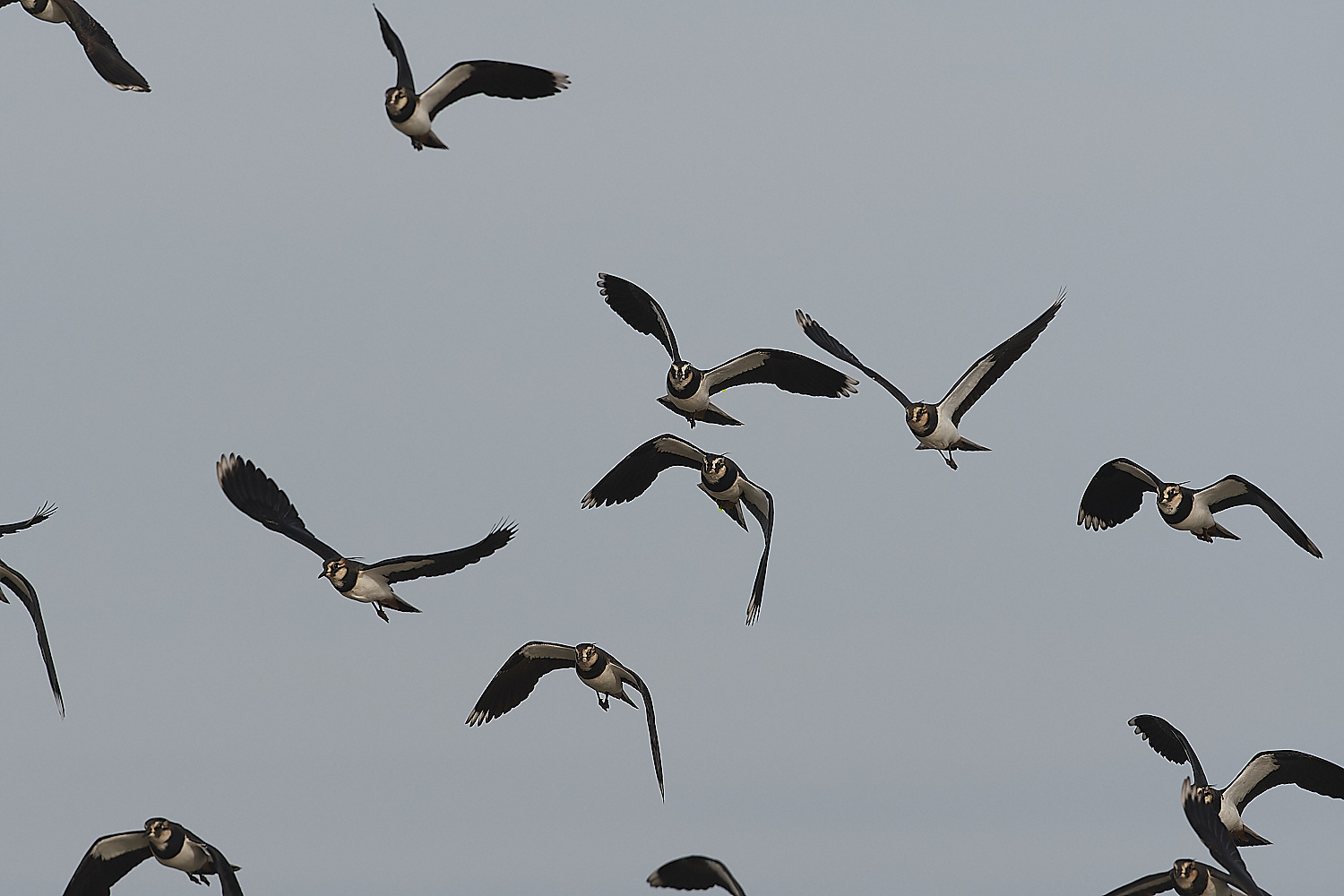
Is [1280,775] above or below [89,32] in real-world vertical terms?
below

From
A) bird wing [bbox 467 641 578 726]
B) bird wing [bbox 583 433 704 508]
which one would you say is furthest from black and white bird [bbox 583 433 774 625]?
bird wing [bbox 467 641 578 726]

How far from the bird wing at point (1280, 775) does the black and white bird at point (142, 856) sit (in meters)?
14.8

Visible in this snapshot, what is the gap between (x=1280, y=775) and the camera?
2742 centimetres

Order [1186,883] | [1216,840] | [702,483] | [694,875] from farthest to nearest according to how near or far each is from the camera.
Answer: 1. [702,483]
2. [1186,883]
3. [694,875]
4. [1216,840]

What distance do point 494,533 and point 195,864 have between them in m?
6.43

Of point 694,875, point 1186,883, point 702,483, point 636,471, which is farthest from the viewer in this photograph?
point 636,471

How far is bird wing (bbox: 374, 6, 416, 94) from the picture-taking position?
2483 cm

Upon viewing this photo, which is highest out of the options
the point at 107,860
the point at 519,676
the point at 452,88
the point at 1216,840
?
the point at 452,88

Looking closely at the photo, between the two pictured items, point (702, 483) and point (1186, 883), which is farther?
point (702, 483)

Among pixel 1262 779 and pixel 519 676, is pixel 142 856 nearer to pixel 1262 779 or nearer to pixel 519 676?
pixel 519 676

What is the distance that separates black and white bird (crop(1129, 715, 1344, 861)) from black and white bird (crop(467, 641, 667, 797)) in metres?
8.38

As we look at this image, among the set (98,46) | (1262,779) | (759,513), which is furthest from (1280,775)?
(98,46)

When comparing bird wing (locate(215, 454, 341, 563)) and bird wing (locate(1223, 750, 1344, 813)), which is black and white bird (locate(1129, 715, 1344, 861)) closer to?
bird wing (locate(1223, 750, 1344, 813))

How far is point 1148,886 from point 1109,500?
695 centimetres
